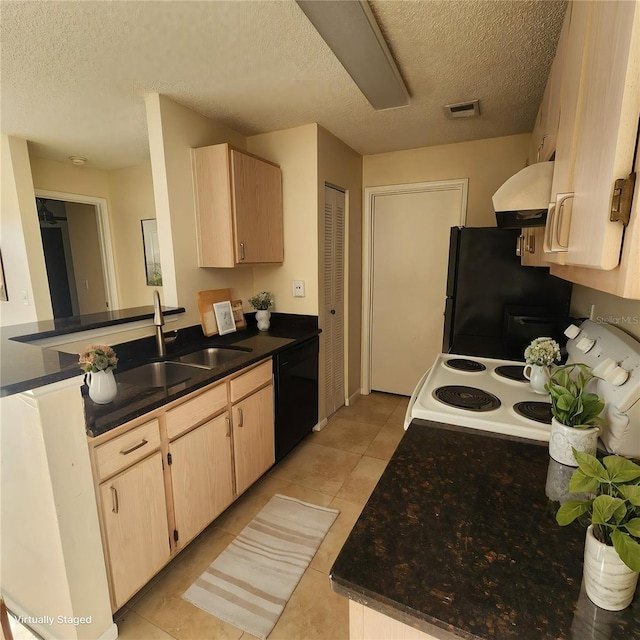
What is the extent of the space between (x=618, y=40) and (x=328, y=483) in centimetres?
242

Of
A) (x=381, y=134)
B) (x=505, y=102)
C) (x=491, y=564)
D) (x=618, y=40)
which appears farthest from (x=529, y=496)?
(x=381, y=134)

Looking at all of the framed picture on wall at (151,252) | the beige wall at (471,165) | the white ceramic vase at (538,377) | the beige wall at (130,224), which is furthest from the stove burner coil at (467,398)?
the beige wall at (130,224)

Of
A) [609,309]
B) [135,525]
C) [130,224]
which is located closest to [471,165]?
[609,309]

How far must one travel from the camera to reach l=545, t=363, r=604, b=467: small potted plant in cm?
94

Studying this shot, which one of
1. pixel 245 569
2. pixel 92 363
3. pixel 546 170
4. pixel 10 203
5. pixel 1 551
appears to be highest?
pixel 10 203

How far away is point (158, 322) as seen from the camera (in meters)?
2.06

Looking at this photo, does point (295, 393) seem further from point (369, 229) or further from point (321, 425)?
point (369, 229)

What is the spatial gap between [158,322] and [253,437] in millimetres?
892

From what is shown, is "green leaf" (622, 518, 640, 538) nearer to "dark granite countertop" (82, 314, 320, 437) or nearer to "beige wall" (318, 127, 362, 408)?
"dark granite countertop" (82, 314, 320, 437)

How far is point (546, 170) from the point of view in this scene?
116cm

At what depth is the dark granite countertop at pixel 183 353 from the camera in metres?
1.41

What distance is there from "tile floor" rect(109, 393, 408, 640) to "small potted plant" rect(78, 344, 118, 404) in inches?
36.2

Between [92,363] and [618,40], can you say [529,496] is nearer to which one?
[618,40]

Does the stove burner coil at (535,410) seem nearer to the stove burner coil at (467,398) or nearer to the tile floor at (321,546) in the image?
the stove burner coil at (467,398)
